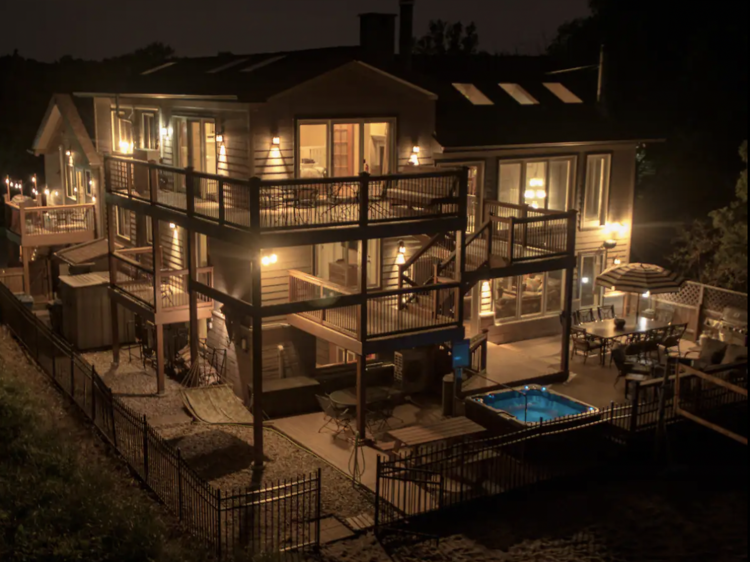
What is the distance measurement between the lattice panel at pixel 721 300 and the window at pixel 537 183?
16.1ft

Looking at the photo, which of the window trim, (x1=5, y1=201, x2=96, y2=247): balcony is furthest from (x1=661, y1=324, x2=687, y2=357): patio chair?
(x1=5, y1=201, x2=96, y2=247): balcony

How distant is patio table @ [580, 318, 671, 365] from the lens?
2189 cm

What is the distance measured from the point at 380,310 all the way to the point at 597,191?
32.3ft

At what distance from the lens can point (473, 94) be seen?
2509 cm

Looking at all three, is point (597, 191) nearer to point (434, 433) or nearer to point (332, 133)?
point (332, 133)

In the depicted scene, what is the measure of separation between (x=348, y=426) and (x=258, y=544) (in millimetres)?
5517

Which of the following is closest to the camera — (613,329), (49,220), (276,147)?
(276,147)

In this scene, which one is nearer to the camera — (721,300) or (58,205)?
(721,300)

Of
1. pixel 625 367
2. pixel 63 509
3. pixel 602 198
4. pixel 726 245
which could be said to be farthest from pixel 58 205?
pixel 726 245

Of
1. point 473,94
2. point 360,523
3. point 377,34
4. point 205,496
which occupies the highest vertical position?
point 377,34

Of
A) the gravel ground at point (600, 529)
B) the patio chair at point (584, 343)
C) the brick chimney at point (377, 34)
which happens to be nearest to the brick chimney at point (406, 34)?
the brick chimney at point (377, 34)

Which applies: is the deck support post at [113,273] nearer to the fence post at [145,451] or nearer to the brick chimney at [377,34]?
the brick chimney at [377,34]

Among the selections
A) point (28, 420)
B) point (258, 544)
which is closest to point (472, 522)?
point (258, 544)

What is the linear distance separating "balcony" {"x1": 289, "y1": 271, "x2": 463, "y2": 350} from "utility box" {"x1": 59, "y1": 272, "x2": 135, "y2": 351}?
6.63 metres
